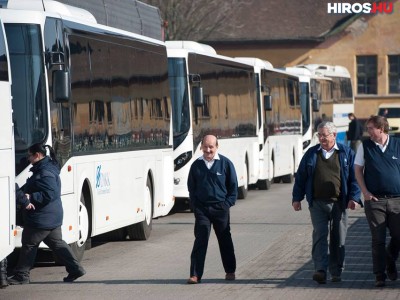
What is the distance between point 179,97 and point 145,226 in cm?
525

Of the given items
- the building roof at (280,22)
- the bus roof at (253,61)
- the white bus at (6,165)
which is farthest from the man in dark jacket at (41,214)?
the building roof at (280,22)

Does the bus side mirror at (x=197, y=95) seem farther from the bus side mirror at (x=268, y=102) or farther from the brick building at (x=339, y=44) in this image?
the brick building at (x=339, y=44)

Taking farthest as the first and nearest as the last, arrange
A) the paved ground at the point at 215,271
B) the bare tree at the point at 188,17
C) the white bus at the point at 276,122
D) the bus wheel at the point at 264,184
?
the bare tree at the point at 188,17, the bus wheel at the point at 264,184, the white bus at the point at 276,122, the paved ground at the point at 215,271

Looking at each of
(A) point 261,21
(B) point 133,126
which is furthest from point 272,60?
(B) point 133,126

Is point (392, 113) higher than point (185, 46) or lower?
lower

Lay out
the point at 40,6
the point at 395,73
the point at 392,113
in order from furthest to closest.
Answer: the point at 395,73 < the point at 392,113 < the point at 40,6

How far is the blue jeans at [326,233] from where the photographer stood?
44.9ft

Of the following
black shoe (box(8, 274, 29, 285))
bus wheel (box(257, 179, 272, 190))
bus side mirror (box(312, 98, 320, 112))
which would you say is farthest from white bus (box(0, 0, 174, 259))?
bus side mirror (box(312, 98, 320, 112))

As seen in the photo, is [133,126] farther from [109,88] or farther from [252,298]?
[252,298]

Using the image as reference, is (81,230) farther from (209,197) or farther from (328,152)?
(328,152)

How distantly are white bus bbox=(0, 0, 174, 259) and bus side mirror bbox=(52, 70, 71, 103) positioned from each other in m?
0.01

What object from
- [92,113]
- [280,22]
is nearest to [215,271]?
[92,113]

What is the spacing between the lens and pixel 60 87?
47.9 feet

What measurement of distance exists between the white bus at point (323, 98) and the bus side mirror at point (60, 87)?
95.1 feet
